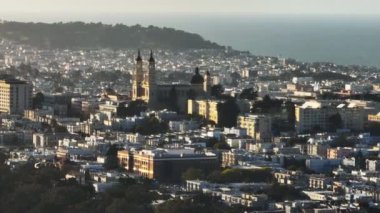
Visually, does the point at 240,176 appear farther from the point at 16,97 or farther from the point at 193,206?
the point at 16,97

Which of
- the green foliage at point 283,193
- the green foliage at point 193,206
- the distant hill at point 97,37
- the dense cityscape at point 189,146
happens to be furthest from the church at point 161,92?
the distant hill at point 97,37

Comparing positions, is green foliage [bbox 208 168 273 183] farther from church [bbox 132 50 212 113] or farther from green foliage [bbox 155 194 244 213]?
church [bbox 132 50 212 113]

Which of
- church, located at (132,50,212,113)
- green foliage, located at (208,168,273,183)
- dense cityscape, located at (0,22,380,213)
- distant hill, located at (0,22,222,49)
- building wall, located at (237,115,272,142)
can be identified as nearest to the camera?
dense cityscape, located at (0,22,380,213)

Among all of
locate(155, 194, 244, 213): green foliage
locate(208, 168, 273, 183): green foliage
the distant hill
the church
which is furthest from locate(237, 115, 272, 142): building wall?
the distant hill

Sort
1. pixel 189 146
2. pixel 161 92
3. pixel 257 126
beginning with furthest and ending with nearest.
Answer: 1. pixel 161 92
2. pixel 257 126
3. pixel 189 146

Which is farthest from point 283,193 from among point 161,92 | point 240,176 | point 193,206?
point 161,92
